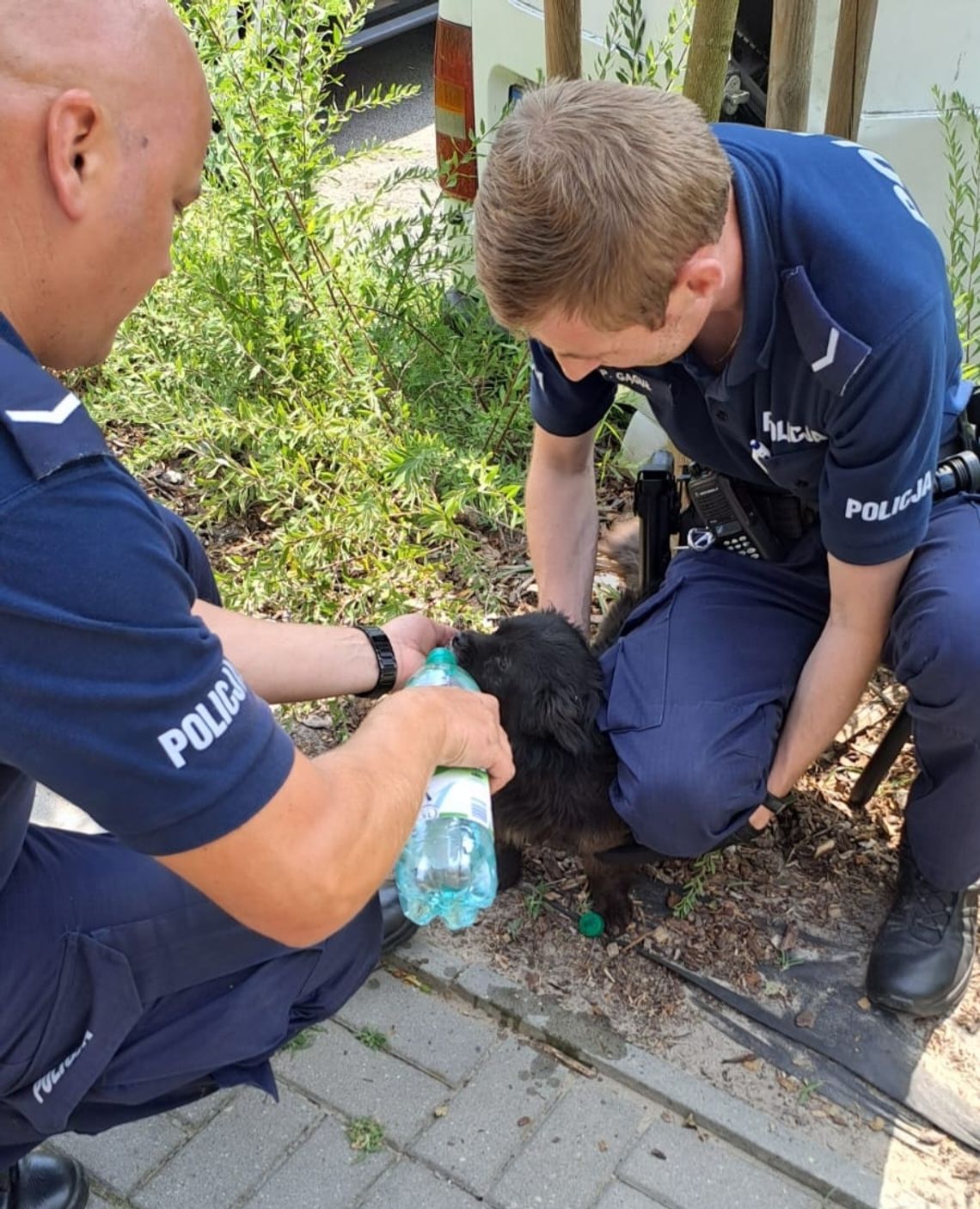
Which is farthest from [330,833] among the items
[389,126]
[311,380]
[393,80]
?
[393,80]

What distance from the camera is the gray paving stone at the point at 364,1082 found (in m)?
2.46

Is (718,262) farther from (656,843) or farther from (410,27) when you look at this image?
(410,27)

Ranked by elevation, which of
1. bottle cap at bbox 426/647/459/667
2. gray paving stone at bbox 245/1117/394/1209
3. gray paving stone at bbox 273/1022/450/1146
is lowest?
gray paving stone at bbox 245/1117/394/1209

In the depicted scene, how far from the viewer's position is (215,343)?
4094mm

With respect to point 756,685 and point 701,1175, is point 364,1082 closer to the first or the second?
point 701,1175

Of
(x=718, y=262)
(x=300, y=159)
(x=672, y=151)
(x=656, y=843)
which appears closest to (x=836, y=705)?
(x=656, y=843)

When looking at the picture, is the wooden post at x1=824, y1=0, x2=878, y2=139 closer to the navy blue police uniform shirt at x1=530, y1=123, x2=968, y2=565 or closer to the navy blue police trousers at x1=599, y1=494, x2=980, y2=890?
the navy blue police uniform shirt at x1=530, y1=123, x2=968, y2=565

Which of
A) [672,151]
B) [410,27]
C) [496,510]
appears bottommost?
[496,510]

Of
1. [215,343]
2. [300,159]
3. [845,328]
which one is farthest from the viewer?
[215,343]

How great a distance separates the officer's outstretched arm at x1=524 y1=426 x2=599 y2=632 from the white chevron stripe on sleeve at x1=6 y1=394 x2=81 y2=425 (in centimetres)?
159

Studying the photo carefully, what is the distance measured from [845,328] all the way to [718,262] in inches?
9.9

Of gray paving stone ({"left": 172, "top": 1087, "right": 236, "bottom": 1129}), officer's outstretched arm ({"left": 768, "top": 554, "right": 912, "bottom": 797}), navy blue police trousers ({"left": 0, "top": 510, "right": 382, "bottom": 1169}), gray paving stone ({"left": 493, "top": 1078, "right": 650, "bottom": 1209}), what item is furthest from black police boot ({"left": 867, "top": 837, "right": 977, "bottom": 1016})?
gray paving stone ({"left": 172, "top": 1087, "right": 236, "bottom": 1129})

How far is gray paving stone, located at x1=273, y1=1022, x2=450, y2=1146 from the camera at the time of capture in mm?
2457

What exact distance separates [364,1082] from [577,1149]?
462mm
